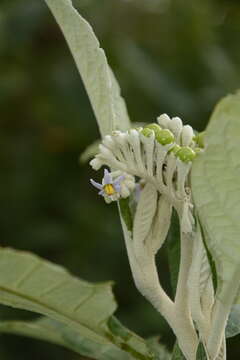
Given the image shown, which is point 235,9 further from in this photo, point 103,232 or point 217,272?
point 217,272

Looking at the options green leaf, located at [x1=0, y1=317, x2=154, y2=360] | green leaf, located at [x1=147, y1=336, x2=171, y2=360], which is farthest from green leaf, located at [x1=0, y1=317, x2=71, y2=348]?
green leaf, located at [x1=147, y1=336, x2=171, y2=360]

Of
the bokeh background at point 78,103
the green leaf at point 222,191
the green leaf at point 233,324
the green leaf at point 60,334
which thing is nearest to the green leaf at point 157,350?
the green leaf at point 60,334

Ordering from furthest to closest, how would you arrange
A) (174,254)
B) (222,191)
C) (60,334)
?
1. (60,334)
2. (174,254)
3. (222,191)

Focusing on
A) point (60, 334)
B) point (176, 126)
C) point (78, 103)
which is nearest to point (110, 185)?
point (176, 126)

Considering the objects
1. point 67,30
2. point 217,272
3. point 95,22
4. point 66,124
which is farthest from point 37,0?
point 217,272

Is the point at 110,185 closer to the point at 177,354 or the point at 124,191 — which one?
the point at 124,191

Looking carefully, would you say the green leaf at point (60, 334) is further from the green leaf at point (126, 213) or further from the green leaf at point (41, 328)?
the green leaf at point (126, 213)
